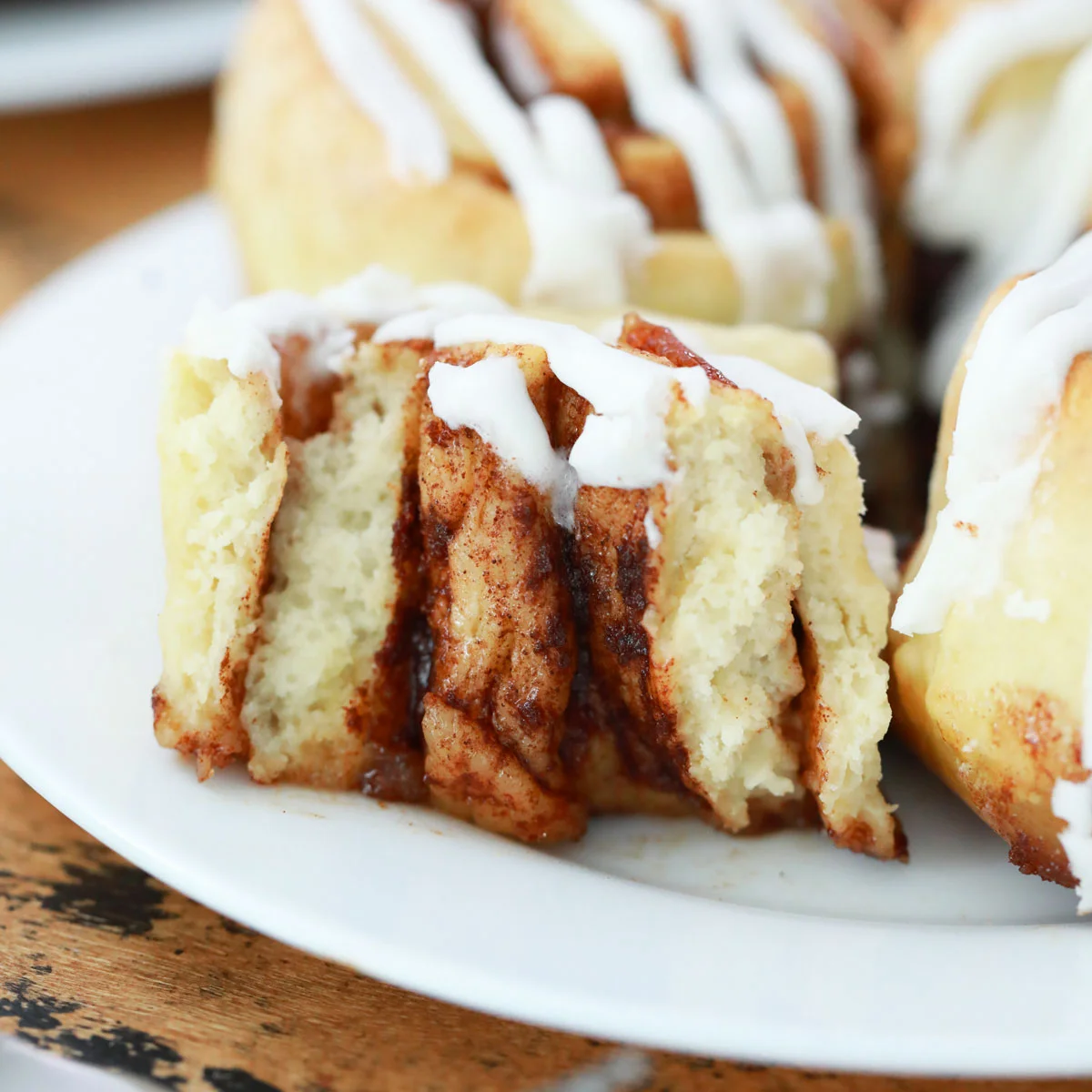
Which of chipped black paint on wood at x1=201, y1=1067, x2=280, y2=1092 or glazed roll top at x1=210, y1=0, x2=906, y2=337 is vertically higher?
glazed roll top at x1=210, y1=0, x2=906, y2=337

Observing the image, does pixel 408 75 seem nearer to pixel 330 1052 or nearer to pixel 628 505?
pixel 628 505

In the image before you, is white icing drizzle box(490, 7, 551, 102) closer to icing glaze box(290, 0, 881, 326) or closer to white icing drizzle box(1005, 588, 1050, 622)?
icing glaze box(290, 0, 881, 326)

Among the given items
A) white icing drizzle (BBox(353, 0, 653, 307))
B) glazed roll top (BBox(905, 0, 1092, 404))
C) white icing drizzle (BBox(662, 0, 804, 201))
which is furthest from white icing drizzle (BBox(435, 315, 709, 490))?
glazed roll top (BBox(905, 0, 1092, 404))

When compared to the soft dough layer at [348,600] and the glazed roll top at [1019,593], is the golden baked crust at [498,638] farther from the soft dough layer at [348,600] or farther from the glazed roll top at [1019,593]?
the glazed roll top at [1019,593]

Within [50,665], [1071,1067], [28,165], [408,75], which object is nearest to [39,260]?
[28,165]

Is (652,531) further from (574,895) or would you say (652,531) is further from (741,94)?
(741,94)
